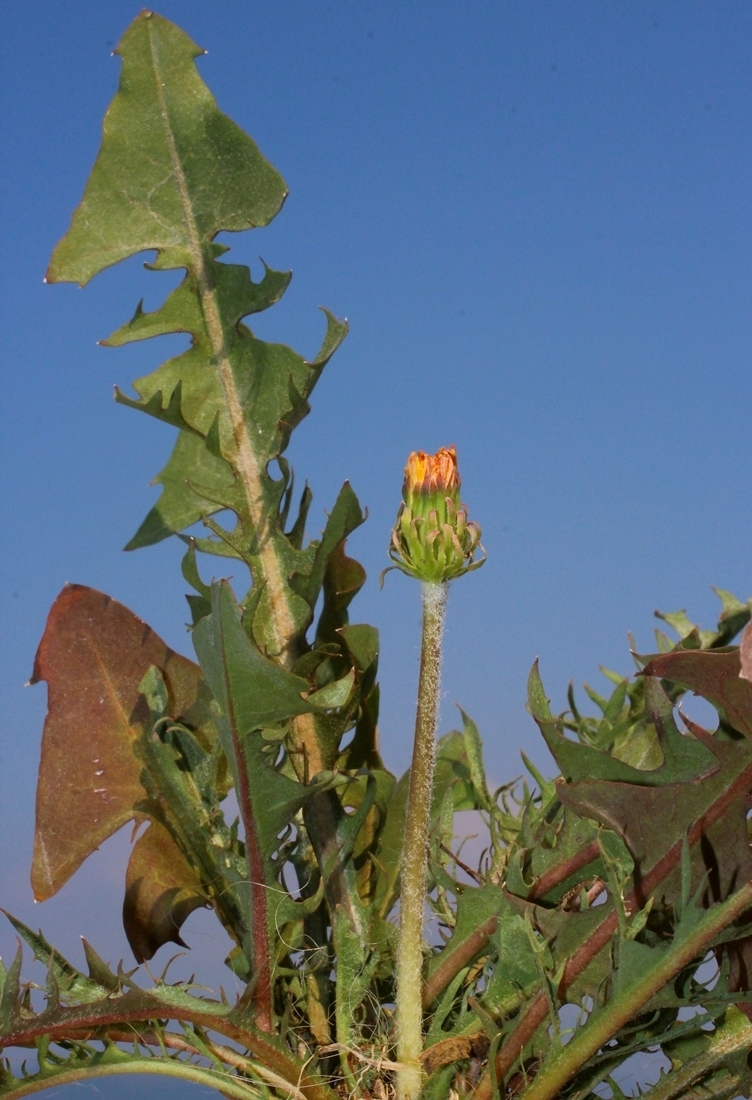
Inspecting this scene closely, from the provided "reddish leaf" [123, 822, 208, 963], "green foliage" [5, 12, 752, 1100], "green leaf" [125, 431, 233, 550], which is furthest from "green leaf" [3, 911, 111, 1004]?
"green leaf" [125, 431, 233, 550]

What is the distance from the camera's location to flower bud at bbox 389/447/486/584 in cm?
138

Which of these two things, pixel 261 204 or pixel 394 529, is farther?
pixel 261 204

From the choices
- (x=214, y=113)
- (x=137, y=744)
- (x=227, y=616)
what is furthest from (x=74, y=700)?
(x=214, y=113)

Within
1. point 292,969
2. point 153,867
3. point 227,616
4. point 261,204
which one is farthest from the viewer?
point 261,204

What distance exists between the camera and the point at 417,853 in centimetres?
144

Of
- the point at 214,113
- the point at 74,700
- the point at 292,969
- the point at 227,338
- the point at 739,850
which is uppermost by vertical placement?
the point at 214,113

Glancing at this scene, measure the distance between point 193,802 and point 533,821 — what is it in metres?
0.56

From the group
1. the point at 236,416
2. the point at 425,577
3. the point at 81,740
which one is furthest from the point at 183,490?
the point at 425,577

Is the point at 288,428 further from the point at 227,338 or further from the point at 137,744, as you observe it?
the point at 137,744

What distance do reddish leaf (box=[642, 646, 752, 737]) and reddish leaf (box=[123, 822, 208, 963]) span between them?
861 millimetres

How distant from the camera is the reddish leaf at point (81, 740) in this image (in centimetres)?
175

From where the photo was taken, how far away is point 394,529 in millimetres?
1412

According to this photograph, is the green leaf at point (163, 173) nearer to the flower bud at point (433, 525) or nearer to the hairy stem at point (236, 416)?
the hairy stem at point (236, 416)

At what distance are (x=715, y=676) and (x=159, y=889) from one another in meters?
0.98
